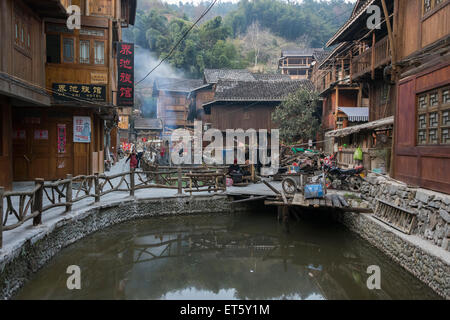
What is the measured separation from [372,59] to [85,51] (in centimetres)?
1202

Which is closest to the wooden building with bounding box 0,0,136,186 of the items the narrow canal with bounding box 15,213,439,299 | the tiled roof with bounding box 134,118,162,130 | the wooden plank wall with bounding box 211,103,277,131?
the narrow canal with bounding box 15,213,439,299

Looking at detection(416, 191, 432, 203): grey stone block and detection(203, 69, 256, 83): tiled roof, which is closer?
detection(416, 191, 432, 203): grey stone block

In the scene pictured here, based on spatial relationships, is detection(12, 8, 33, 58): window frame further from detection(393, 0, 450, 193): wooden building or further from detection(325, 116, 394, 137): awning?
detection(325, 116, 394, 137): awning

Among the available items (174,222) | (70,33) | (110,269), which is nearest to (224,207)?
(174,222)

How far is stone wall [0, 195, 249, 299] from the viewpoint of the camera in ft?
18.5

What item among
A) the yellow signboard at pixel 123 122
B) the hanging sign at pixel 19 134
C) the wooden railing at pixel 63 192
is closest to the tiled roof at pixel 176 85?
the yellow signboard at pixel 123 122

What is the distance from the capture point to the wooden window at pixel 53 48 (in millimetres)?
12289

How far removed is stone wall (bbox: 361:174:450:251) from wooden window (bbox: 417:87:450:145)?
1.24 metres

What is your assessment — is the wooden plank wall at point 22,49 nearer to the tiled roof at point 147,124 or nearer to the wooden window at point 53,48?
the wooden window at point 53,48

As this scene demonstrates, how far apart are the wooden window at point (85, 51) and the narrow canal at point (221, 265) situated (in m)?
6.86

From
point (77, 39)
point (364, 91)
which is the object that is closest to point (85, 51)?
point (77, 39)

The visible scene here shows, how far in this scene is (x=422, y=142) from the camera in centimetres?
795

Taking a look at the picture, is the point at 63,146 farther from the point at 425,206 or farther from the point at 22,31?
the point at 425,206
